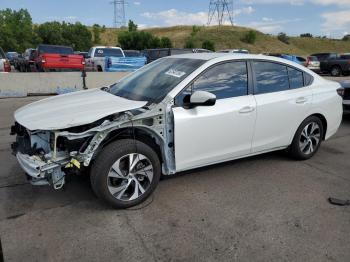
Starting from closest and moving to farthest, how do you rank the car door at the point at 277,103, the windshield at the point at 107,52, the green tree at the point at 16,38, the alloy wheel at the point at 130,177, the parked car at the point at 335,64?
the alloy wheel at the point at 130,177 → the car door at the point at 277,103 → the windshield at the point at 107,52 → the parked car at the point at 335,64 → the green tree at the point at 16,38

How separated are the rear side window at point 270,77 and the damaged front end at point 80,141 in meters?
1.46

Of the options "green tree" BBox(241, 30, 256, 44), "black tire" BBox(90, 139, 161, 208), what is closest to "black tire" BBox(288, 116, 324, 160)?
"black tire" BBox(90, 139, 161, 208)

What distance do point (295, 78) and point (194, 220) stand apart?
8.82 ft

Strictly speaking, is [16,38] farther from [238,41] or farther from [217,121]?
[217,121]

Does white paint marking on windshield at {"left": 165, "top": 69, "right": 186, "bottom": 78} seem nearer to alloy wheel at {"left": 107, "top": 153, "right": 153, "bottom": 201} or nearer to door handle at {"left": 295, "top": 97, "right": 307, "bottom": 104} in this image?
alloy wheel at {"left": 107, "top": 153, "right": 153, "bottom": 201}

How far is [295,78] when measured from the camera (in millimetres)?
4973

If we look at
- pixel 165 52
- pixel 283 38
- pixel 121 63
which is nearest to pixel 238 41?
pixel 283 38

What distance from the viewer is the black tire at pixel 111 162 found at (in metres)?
3.46

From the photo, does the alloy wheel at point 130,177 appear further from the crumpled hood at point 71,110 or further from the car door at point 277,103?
the car door at point 277,103

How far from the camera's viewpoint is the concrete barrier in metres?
11.9

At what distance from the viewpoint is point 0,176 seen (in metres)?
4.57

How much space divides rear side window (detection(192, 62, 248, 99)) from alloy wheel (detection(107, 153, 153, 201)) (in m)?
1.05

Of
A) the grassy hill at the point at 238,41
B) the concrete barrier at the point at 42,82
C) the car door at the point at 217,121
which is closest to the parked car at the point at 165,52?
the concrete barrier at the point at 42,82

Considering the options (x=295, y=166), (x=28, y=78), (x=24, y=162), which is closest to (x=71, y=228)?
(x=24, y=162)
